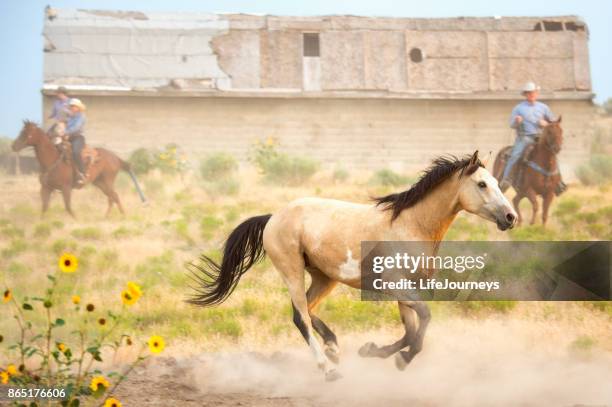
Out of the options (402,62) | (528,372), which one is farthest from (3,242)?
(402,62)

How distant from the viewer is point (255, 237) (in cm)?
803

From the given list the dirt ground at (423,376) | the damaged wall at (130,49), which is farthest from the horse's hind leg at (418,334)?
the damaged wall at (130,49)

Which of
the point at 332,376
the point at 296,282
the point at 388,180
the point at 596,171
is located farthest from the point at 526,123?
the point at 332,376

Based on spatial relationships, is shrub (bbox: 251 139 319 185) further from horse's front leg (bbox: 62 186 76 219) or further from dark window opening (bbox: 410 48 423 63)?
dark window opening (bbox: 410 48 423 63)

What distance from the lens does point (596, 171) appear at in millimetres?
22406

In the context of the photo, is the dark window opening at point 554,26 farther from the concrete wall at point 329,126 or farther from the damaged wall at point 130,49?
the damaged wall at point 130,49

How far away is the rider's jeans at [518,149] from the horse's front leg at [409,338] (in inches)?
377

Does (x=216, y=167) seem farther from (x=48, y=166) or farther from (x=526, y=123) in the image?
(x=526, y=123)

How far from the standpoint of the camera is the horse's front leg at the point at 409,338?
6.62 metres

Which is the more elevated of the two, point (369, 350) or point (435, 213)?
point (435, 213)

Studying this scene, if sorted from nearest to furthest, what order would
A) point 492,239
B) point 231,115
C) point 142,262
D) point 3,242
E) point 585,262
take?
1. point 585,262
2. point 142,262
3. point 492,239
4. point 3,242
5. point 231,115

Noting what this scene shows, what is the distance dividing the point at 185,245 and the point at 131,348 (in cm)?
562

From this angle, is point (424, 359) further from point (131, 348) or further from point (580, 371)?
point (131, 348)

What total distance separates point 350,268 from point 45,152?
1228cm
